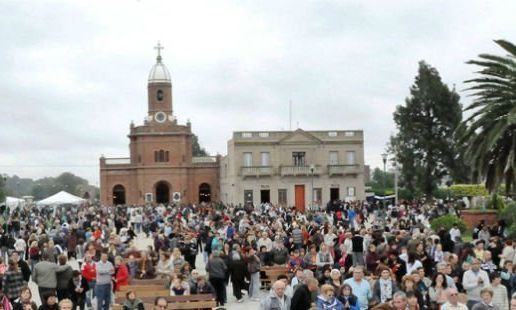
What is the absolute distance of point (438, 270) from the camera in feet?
46.8

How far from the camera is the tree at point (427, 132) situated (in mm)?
62656

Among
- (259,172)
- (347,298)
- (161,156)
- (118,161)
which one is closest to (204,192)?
(161,156)

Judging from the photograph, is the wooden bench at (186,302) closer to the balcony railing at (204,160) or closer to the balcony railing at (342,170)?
the balcony railing at (342,170)

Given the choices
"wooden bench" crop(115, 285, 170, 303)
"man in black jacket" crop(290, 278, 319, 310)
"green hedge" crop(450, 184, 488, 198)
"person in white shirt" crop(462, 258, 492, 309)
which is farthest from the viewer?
"green hedge" crop(450, 184, 488, 198)

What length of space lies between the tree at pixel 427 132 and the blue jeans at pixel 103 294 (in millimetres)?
47905

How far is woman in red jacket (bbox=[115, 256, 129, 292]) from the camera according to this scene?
16.7m

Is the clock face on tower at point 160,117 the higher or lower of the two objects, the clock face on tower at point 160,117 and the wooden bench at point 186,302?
the higher

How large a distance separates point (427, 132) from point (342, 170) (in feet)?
29.4

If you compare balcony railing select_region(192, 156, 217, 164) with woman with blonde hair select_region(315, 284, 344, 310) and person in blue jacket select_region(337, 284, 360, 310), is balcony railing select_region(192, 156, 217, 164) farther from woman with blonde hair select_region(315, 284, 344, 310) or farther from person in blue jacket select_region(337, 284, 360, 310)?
woman with blonde hair select_region(315, 284, 344, 310)

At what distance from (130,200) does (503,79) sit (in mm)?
61403

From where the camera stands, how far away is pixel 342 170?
2766 inches

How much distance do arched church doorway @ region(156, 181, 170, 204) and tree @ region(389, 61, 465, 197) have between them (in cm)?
2652

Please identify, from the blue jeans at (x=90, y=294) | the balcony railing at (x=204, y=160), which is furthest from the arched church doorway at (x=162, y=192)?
the blue jeans at (x=90, y=294)

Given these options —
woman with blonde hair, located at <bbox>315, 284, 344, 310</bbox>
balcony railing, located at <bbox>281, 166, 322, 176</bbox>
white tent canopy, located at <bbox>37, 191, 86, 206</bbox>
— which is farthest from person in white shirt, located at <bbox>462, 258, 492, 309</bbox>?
balcony railing, located at <bbox>281, 166, 322, 176</bbox>
